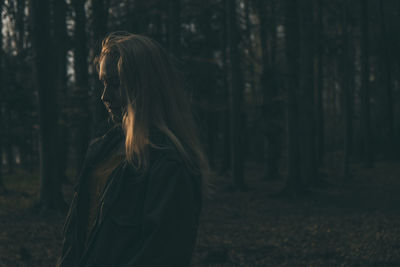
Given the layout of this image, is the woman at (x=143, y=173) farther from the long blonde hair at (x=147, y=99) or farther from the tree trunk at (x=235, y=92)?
the tree trunk at (x=235, y=92)

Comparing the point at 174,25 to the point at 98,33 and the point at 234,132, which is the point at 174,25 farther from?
the point at 234,132

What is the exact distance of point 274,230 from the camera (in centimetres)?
1075

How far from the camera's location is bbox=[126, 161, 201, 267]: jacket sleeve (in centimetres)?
176

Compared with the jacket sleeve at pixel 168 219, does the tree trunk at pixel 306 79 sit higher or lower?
higher

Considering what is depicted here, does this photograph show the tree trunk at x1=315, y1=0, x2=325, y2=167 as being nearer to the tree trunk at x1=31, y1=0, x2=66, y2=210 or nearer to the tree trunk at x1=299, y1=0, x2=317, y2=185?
the tree trunk at x1=299, y1=0, x2=317, y2=185

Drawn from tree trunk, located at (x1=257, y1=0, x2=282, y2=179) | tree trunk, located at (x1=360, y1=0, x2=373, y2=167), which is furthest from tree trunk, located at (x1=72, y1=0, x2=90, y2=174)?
tree trunk, located at (x1=360, y1=0, x2=373, y2=167)

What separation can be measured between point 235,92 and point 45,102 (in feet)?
25.8

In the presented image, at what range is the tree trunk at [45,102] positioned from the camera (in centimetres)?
1163

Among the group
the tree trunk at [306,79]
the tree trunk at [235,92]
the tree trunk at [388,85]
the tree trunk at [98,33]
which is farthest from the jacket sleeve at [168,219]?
the tree trunk at [388,85]

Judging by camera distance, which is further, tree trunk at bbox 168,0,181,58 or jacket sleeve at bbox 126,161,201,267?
tree trunk at bbox 168,0,181,58

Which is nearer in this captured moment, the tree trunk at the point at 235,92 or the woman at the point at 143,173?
the woman at the point at 143,173

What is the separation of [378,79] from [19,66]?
24.7m

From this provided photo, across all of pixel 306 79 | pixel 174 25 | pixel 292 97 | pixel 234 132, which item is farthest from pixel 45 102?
pixel 306 79

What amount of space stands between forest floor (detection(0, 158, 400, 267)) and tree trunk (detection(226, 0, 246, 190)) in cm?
87
